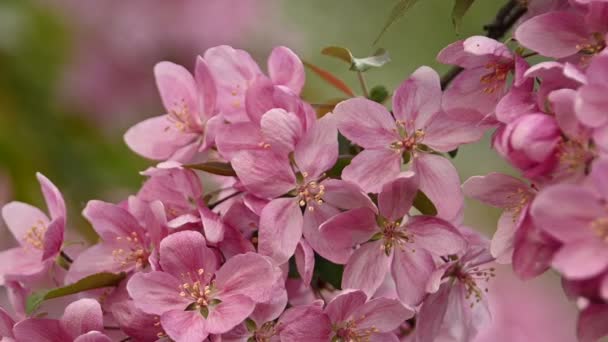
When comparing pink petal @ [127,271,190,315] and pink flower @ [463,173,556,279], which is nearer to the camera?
pink flower @ [463,173,556,279]

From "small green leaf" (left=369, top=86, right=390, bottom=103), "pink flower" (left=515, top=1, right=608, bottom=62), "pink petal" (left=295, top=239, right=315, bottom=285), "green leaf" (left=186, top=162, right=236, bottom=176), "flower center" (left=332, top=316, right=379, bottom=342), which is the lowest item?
"flower center" (left=332, top=316, right=379, bottom=342)

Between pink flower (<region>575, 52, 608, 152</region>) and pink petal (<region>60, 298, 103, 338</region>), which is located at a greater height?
pink flower (<region>575, 52, 608, 152</region>)

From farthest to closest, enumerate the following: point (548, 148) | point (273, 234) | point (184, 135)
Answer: point (184, 135), point (273, 234), point (548, 148)

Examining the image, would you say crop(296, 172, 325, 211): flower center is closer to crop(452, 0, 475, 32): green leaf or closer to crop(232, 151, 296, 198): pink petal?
crop(232, 151, 296, 198): pink petal

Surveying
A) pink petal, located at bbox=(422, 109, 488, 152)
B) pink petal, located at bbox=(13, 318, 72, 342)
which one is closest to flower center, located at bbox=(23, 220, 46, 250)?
pink petal, located at bbox=(13, 318, 72, 342)

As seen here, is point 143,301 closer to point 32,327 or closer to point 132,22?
point 32,327

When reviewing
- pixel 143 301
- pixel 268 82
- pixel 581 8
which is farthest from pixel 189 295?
pixel 581 8

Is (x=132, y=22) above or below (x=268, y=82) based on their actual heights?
below

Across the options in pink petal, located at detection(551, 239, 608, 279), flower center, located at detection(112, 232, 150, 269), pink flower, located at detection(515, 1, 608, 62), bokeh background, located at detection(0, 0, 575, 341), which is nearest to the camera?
pink petal, located at detection(551, 239, 608, 279)
